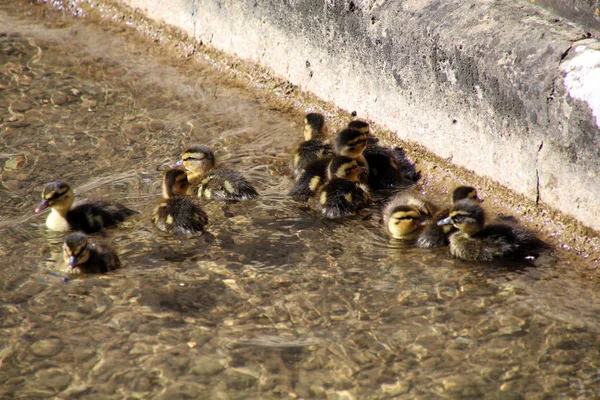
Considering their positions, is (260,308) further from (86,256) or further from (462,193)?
(462,193)

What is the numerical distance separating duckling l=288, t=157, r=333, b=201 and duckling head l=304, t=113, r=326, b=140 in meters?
0.49

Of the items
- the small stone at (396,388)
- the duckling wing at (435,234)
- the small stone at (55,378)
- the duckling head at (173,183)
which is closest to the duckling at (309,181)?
the duckling head at (173,183)

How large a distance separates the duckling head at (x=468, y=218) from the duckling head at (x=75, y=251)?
2.17 metres

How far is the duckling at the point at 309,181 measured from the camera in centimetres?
535

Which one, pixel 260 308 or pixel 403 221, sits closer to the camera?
pixel 260 308

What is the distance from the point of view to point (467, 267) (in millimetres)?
4516

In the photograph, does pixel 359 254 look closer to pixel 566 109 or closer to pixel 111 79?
pixel 566 109

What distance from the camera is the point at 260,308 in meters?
4.14

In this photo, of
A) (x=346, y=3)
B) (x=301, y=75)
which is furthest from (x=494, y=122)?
(x=301, y=75)

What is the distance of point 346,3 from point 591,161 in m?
2.41

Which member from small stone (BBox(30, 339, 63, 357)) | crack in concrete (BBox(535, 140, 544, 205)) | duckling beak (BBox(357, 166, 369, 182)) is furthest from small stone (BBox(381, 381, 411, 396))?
duckling beak (BBox(357, 166, 369, 182))

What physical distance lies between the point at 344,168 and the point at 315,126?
732 millimetres

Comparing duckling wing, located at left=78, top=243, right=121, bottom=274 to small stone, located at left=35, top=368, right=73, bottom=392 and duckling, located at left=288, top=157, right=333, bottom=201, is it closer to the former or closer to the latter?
small stone, located at left=35, top=368, right=73, bottom=392

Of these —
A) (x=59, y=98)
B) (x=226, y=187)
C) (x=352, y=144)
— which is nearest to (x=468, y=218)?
(x=352, y=144)
